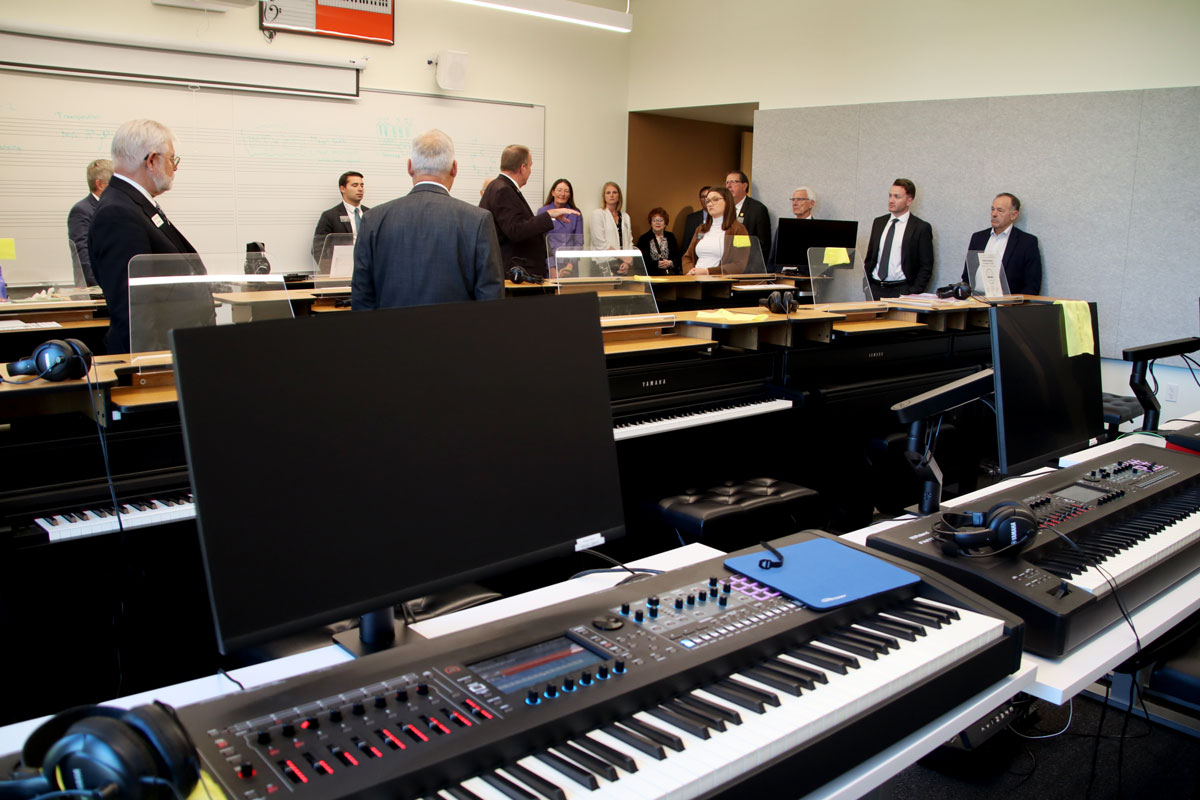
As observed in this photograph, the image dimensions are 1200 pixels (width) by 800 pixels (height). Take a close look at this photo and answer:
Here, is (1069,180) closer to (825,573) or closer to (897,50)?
(897,50)

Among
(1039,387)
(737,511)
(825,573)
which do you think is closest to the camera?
(825,573)

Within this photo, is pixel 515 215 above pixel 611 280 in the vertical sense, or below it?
above

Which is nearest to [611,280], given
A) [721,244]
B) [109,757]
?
[721,244]

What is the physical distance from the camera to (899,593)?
51.4 inches

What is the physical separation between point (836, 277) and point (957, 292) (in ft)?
2.30

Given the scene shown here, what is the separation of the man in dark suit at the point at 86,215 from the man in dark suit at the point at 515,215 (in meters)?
2.34

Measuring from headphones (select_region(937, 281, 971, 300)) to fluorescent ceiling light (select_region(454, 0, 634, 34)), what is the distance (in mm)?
3781

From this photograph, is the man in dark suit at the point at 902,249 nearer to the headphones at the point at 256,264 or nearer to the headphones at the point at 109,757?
the headphones at the point at 256,264

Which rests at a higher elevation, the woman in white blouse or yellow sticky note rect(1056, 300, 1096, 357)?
the woman in white blouse

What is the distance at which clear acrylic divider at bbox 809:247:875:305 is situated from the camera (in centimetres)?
438

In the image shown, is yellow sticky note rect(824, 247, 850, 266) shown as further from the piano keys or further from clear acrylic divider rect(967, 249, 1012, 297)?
the piano keys

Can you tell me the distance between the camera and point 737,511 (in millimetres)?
2943

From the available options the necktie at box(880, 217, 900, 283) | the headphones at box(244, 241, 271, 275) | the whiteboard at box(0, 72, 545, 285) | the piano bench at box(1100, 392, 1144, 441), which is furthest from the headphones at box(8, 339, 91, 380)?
the necktie at box(880, 217, 900, 283)

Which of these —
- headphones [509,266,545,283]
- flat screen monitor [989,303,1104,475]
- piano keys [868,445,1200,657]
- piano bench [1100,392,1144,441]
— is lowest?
piano bench [1100,392,1144,441]
